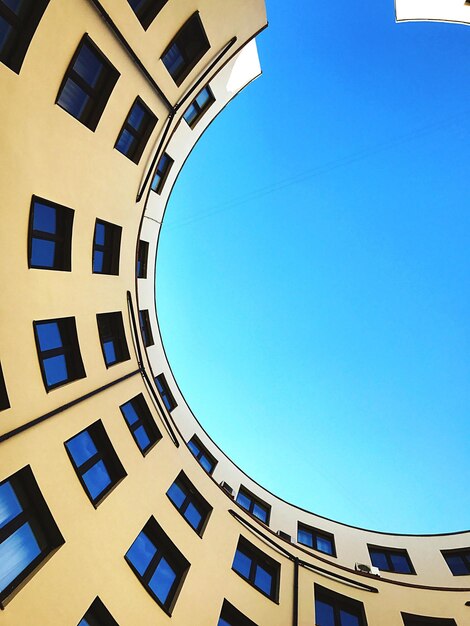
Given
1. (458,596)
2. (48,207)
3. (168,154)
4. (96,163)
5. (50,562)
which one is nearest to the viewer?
(50,562)

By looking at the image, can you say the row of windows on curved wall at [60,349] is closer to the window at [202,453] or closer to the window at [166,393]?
the window at [166,393]

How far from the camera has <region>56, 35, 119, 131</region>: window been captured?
9156 mm

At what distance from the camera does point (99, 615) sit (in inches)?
348

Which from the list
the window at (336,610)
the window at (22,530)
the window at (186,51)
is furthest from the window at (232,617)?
the window at (186,51)

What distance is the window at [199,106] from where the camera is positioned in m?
16.6

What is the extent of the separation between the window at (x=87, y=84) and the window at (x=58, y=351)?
6.16 m

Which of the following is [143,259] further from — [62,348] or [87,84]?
[87,84]

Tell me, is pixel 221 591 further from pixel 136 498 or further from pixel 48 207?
pixel 48 207

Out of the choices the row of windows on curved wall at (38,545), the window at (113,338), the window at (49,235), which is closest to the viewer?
the row of windows on curved wall at (38,545)

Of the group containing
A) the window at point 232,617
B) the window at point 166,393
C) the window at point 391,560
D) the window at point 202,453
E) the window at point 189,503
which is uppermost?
the window at point 391,560

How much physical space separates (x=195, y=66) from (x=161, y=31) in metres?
2.02

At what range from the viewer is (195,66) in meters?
12.7

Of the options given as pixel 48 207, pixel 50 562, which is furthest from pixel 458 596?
pixel 48 207

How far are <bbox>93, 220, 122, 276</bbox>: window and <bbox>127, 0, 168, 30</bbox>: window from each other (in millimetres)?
6302
